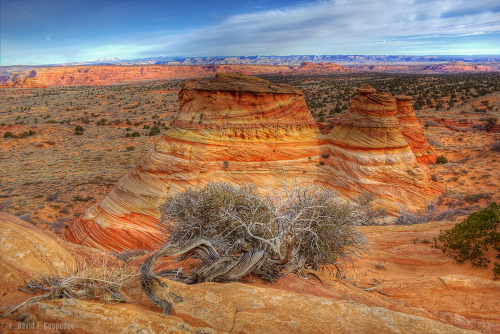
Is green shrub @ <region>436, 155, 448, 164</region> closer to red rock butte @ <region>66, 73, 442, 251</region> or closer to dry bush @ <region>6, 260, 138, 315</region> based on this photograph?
red rock butte @ <region>66, 73, 442, 251</region>

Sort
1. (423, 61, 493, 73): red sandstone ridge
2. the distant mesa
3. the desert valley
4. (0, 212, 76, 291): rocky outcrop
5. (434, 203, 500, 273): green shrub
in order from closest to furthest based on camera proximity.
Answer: the desert valley → (0, 212, 76, 291): rocky outcrop → (434, 203, 500, 273): green shrub → the distant mesa → (423, 61, 493, 73): red sandstone ridge

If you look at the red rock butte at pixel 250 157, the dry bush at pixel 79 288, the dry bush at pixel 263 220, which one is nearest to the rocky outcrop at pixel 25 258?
the dry bush at pixel 79 288

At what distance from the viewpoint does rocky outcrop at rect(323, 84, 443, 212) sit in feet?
36.4

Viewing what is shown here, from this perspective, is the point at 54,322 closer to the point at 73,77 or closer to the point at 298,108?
Answer: the point at 298,108

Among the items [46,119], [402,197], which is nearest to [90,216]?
[402,197]

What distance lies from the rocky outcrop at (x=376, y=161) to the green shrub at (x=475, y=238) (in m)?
3.76

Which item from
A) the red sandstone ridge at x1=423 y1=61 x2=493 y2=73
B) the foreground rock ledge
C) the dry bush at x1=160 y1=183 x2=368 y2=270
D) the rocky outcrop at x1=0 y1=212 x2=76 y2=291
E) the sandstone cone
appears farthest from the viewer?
the red sandstone ridge at x1=423 y1=61 x2=493 y2=73

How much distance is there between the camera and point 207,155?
32.3 ft

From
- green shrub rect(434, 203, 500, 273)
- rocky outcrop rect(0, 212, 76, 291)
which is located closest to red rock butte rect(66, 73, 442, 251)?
green shrub rect(434, 203, 500, 273)

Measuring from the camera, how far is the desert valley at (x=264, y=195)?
2908mm

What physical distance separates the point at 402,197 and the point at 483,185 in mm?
5475

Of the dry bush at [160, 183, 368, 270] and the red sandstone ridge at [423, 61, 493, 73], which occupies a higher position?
the red sandstone ridge at [423, 61, 493, 73]

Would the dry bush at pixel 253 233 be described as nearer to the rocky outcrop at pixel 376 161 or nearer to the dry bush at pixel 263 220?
the dry bush at pixel 263 220

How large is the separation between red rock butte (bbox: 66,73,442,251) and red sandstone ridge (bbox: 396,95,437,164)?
4670mm
